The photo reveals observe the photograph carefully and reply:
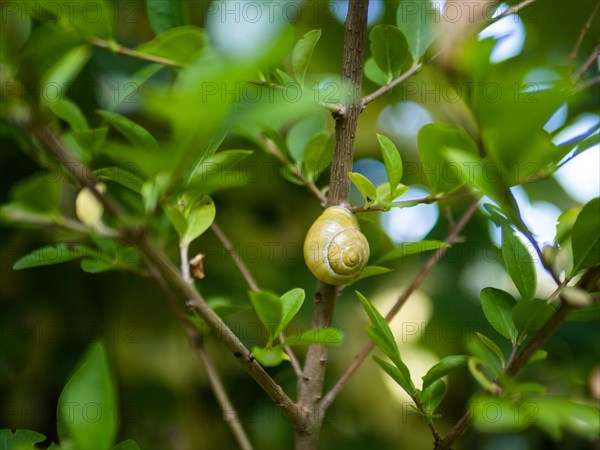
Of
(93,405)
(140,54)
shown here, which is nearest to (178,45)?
(140,54)

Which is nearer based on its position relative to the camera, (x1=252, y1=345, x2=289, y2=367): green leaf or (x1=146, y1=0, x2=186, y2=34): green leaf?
(x1=252, y1=345, x2=289, y2=367): green leaf

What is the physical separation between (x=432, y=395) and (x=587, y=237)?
0.47 ft

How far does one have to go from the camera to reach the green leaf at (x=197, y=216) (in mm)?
426

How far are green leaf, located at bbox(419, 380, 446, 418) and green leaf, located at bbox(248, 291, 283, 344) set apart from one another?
0.11m

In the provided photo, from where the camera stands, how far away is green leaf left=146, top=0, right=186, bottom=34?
0.50 meters

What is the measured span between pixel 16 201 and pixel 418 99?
0.79 metres

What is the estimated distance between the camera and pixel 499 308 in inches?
15.7

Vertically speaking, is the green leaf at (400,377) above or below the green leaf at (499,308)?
below

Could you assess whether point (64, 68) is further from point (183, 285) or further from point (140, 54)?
point (183, 285)

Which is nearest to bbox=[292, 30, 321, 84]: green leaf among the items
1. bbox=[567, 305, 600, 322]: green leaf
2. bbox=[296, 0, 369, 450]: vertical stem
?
bbox=[296, 0, 369, 450]: vertical stem

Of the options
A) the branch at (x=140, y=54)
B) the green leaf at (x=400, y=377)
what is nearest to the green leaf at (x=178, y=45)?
the branch at (x=140, y=54)

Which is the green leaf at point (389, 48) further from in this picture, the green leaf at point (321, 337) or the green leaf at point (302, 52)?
the green leaf at point (321, 337)

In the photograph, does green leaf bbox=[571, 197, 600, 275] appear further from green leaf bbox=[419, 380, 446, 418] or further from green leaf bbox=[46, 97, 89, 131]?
green leaf bbox=[46, 97, 89, 131]

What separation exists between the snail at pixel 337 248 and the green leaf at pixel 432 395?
0.09 m
